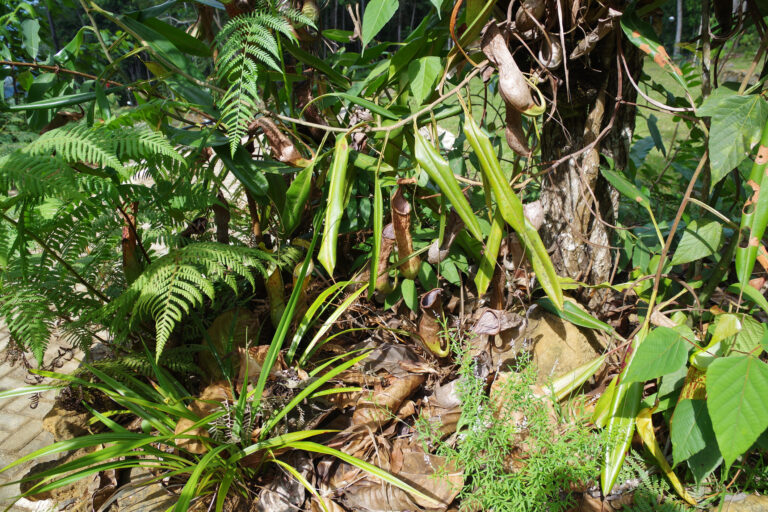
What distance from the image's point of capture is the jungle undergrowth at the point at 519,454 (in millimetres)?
1221

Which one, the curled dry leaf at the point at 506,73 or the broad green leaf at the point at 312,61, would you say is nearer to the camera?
the curled dry leaf at the point at 506,73

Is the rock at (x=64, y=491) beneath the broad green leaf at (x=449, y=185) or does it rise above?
beneath

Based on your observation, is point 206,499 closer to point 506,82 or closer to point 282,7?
point 506,82

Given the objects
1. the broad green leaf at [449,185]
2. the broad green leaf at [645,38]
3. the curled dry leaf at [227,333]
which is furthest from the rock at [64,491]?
the broad green leaf at [645,38]

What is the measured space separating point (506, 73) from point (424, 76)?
0.83 ft

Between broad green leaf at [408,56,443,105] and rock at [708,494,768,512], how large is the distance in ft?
4.47

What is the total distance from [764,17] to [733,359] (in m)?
0.97

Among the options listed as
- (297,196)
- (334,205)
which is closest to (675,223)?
(334,205)

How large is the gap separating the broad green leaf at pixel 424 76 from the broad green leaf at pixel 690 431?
107 centimetres

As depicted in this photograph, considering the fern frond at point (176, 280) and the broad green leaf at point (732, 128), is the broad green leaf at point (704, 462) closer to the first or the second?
the broad green leaf at point (732, 128)

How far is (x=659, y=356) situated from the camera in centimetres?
117

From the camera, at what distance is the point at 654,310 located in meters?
1.45

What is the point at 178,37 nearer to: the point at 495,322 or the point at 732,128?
the point at 495,322

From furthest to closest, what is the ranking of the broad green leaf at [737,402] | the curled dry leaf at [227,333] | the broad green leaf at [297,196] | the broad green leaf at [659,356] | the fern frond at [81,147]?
1. the curled dry leaf at [227,333]
2. the broad green leaf at [297,196]
3. the fern frond at [81,147]
4. the broad green leaf at [659,356]
5. the broad green leaf at [737,402]
